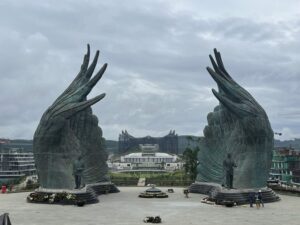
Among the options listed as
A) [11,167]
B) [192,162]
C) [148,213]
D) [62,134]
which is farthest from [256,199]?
[11,167]

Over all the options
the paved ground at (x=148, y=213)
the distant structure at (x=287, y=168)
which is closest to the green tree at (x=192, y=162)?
the distant structure at (x=287, y=168)

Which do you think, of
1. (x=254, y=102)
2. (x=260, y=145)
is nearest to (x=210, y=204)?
(x=260, y=145)

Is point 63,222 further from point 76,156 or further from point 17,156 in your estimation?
point 17,156

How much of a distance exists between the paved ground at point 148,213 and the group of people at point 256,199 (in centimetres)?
72

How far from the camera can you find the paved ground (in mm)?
32812

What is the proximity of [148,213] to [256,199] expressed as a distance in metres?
10.8

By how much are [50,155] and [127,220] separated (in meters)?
17.0

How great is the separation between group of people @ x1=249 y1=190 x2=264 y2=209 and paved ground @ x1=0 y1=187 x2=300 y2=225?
2.37 ft

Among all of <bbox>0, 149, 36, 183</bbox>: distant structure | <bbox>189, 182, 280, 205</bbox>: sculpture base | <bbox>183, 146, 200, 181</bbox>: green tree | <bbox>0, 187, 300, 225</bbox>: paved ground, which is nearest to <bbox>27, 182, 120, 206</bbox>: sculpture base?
<bbox>0, 187, 300, 225</bbox>: paved ground

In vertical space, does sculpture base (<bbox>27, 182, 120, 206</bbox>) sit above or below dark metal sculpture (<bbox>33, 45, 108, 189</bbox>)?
below

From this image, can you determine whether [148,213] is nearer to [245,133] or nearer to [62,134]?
[62,134]

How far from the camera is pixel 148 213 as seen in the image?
3762 cm

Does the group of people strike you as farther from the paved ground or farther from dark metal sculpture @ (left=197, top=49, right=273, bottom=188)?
dark metal sculpture @ (left=197, top=49, right=273, bottom=188)

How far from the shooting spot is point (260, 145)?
4775 centimetres
